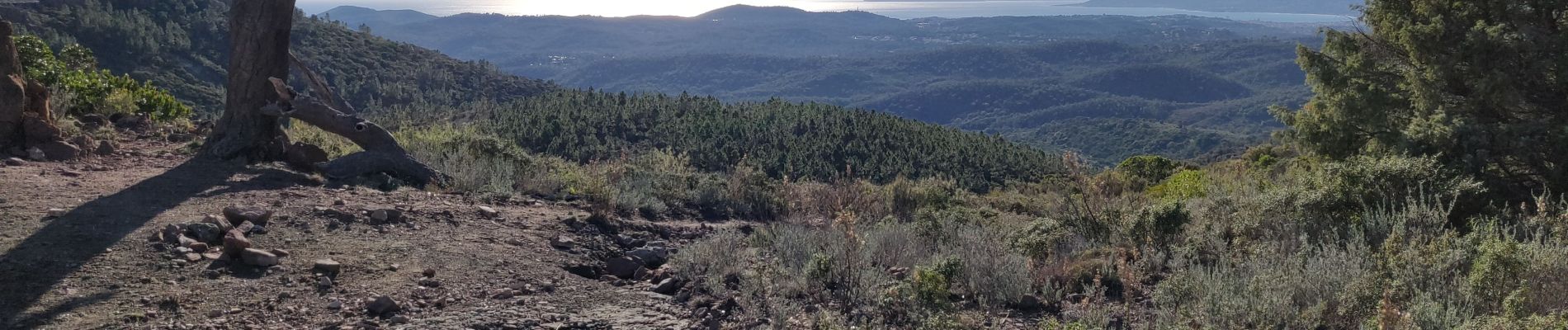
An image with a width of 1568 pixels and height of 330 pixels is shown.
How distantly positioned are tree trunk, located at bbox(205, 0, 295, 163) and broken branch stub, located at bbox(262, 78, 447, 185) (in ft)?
0.58

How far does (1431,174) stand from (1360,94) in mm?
→ 2503

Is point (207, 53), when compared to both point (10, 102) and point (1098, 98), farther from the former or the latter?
point (1098, 98)

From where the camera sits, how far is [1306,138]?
8.77 metres

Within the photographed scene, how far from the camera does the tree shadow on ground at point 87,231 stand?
384 cm

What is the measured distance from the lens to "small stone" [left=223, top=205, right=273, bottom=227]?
5.17 metres

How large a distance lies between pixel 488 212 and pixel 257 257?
2028 millimetres

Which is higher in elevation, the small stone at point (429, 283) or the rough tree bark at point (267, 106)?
the rough tree bark at point (267, 106)

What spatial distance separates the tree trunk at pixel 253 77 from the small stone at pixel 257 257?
330 cm

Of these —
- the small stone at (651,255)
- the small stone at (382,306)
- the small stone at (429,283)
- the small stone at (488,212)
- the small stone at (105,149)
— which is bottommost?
the small stone at (651,255)

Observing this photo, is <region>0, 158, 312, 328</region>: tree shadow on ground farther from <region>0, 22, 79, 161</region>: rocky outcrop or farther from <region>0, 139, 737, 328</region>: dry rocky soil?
<region>0, 22, 79, 161</region>: rocky outcrop

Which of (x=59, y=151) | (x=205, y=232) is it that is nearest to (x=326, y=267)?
(x=205, y=232)

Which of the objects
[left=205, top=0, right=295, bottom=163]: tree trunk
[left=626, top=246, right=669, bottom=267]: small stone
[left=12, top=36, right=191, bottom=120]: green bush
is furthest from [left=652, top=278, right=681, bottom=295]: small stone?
[left=12, top=36, right=191, bottom=120]: green bush

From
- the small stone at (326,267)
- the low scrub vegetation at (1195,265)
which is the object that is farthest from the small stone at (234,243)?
the low scrub vegetation at (1195,265)

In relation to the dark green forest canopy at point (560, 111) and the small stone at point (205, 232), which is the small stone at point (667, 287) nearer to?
the small stone at point (205, 232)
